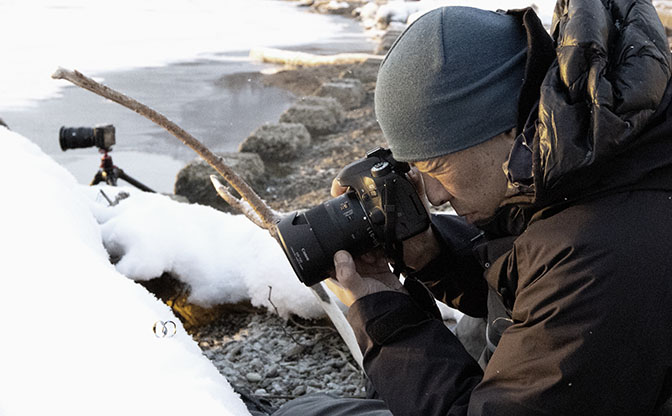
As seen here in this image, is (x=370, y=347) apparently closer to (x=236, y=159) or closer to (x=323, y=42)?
(x=236, y=159)

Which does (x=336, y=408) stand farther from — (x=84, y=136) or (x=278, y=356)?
(x=84, y=136)

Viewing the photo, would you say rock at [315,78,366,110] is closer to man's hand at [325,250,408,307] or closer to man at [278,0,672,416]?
man's hand at [325,250,408,307]

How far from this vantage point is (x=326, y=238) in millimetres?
1428

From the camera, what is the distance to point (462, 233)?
168 cm

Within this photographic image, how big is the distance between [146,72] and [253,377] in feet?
24.5

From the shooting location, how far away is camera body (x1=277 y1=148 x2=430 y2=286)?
1402 mm

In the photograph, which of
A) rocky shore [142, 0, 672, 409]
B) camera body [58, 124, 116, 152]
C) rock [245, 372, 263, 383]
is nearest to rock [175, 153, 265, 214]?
rocky shore [142, 0, 672, 409]

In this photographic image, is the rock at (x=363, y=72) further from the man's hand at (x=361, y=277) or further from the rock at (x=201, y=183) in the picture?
the man's hand at (x=361, y=277)

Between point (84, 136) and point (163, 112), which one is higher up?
point (84, 136)

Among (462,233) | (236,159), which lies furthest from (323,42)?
(462,233)

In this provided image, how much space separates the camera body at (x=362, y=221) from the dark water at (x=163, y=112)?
13.5ft

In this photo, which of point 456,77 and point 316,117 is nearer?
point 456,77

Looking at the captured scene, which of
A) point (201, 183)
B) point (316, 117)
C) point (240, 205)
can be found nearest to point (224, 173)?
point (240, 205)

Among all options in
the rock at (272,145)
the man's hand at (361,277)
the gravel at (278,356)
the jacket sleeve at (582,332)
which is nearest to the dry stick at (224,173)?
the gravel at (278,356)
